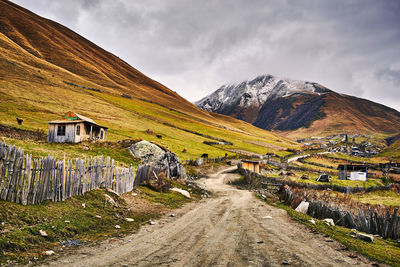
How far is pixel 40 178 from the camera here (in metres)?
11.2

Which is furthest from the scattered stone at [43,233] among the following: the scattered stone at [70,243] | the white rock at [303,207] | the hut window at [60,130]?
the hut window at [60,130]

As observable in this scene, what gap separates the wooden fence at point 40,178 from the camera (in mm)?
10172

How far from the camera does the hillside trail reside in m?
8.34

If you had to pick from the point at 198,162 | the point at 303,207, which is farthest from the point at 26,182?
the point at 198,162

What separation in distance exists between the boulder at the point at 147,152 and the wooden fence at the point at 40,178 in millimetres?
14911

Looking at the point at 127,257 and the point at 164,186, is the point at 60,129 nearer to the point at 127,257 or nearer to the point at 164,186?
the point at 164,186

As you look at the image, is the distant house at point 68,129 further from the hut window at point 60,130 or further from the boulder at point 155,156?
the boulder at point 155,156

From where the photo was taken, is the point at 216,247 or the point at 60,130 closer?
the point at 216,247

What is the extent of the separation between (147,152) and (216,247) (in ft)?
76.4

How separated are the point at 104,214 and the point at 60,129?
29199 millimetres

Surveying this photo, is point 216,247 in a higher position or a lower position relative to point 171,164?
lower

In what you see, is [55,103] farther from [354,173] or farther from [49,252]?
[354,173]

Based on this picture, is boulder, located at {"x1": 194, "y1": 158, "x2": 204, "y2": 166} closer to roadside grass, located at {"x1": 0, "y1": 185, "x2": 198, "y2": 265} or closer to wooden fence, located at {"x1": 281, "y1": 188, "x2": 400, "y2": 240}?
wooden fence, located at {"x1": 281, "y1": 188, "x2": 400, "y2": 240}

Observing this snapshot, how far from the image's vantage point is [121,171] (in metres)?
18.4
